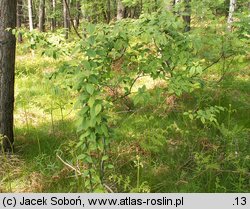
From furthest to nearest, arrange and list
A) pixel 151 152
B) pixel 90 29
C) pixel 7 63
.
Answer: pixel 151 152 < pixel 7 63 < pixel 90 29

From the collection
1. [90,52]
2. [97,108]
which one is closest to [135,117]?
[90,52]

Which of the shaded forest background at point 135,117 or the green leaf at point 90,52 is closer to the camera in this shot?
the green leaf at point 90,52

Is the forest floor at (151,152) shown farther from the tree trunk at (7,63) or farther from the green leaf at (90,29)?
the green leaf at (90,29)

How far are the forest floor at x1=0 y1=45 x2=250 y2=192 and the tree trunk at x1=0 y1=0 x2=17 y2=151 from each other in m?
0.59

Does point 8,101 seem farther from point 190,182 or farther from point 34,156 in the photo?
point 190,182

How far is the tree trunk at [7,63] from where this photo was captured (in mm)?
5125

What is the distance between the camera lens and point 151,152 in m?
5.68

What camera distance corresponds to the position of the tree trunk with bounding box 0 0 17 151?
5.12 m

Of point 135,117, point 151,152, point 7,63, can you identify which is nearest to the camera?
point 7,63

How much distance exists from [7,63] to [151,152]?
2.95 meters

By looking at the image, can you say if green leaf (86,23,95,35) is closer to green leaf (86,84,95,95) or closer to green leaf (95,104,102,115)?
green leaf (86,84,95,95)

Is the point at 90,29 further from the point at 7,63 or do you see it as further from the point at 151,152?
the point at 151,152

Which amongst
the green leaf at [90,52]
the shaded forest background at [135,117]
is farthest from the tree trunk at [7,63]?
the green leaf at [90,52]

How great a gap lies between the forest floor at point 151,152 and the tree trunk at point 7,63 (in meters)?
0.59
